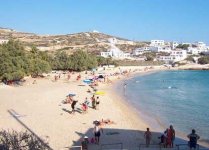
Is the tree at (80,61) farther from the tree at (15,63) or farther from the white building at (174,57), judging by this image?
the white building at (174,57)

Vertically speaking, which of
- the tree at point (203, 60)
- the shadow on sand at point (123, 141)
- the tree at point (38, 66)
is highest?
the tree at point (203, 60)

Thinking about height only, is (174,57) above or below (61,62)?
above

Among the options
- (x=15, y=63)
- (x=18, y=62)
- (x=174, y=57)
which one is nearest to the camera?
(x=15, y=63)

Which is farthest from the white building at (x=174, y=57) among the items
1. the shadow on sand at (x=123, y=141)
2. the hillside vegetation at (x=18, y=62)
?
the shadow on sand at (x=123, y=141)

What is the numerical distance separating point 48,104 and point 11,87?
13.3 meters

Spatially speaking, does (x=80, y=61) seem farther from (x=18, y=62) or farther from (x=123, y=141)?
(x=123, y=141)

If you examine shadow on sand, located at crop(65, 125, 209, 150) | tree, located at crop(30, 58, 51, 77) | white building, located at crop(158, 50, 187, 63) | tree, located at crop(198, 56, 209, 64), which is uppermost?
white building, located at crop(158, 50, 187, 63)

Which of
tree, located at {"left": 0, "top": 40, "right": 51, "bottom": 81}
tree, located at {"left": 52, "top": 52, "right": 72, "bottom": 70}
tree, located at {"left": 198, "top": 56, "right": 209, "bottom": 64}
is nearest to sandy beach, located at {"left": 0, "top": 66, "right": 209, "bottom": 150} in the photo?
tree, located at {"left": 0, "top": 40, "right": 51, "bottom": 81}

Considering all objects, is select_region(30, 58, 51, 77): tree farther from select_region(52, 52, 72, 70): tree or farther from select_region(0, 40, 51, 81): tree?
select_region(52, 52, 72, 70): tree

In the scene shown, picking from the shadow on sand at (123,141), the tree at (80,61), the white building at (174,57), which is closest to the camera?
the shadow on sand at (123,141)

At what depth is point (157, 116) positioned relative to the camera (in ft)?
96.8

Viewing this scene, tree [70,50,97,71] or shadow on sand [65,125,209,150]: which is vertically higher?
tree [70,50,97,71]

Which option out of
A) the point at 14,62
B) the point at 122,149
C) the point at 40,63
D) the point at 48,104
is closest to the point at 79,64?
the point at 40,63

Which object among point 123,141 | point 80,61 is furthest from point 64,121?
point 80,61
